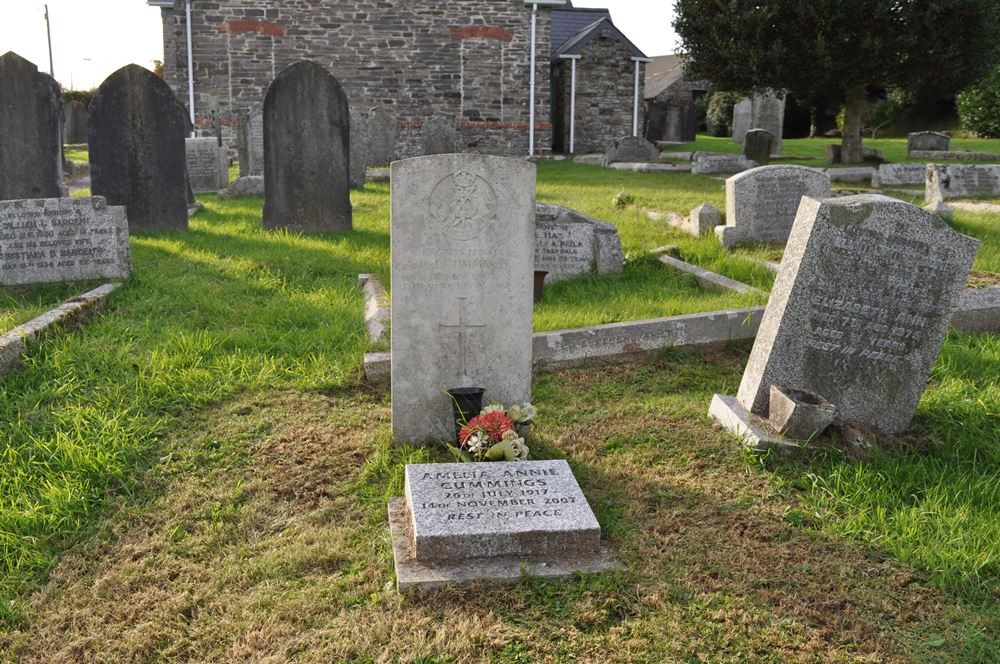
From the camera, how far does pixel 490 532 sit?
3.18 metres

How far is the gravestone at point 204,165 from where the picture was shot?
14852mm

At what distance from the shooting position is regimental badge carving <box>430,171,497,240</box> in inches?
159

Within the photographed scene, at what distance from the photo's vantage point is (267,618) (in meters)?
2.91

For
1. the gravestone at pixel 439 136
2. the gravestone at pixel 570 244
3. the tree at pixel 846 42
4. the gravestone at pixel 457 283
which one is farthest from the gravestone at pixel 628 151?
the gravestone at pixel 457 283

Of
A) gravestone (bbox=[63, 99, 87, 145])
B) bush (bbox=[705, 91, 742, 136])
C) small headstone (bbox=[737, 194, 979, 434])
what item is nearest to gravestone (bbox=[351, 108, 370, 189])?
small headstone (bbox=[737, 194, 979, 434])

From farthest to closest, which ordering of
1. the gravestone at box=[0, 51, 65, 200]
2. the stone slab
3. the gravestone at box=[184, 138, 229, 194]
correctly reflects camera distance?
the gravestone at box=[184, 138, 229, 194] → the gravestone at box=[0, 51, 65, 200] → the stone slab

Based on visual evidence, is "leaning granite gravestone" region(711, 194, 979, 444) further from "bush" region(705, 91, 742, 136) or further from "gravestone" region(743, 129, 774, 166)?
"bush" region(705, 91, 742, 136)

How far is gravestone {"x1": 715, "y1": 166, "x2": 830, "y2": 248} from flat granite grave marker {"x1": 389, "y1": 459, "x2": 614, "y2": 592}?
6445 mm

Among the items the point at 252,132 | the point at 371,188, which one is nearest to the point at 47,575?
the point at 371,188

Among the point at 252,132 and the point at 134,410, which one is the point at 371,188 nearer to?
the point at 252,132

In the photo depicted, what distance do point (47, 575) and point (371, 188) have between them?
39.8 feet

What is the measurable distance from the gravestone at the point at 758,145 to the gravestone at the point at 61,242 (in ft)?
48.8

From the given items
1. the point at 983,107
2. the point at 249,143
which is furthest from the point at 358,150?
the point at 983,107

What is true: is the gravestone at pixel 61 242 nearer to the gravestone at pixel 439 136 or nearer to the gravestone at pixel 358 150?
the gravestone at pixel 358 150
